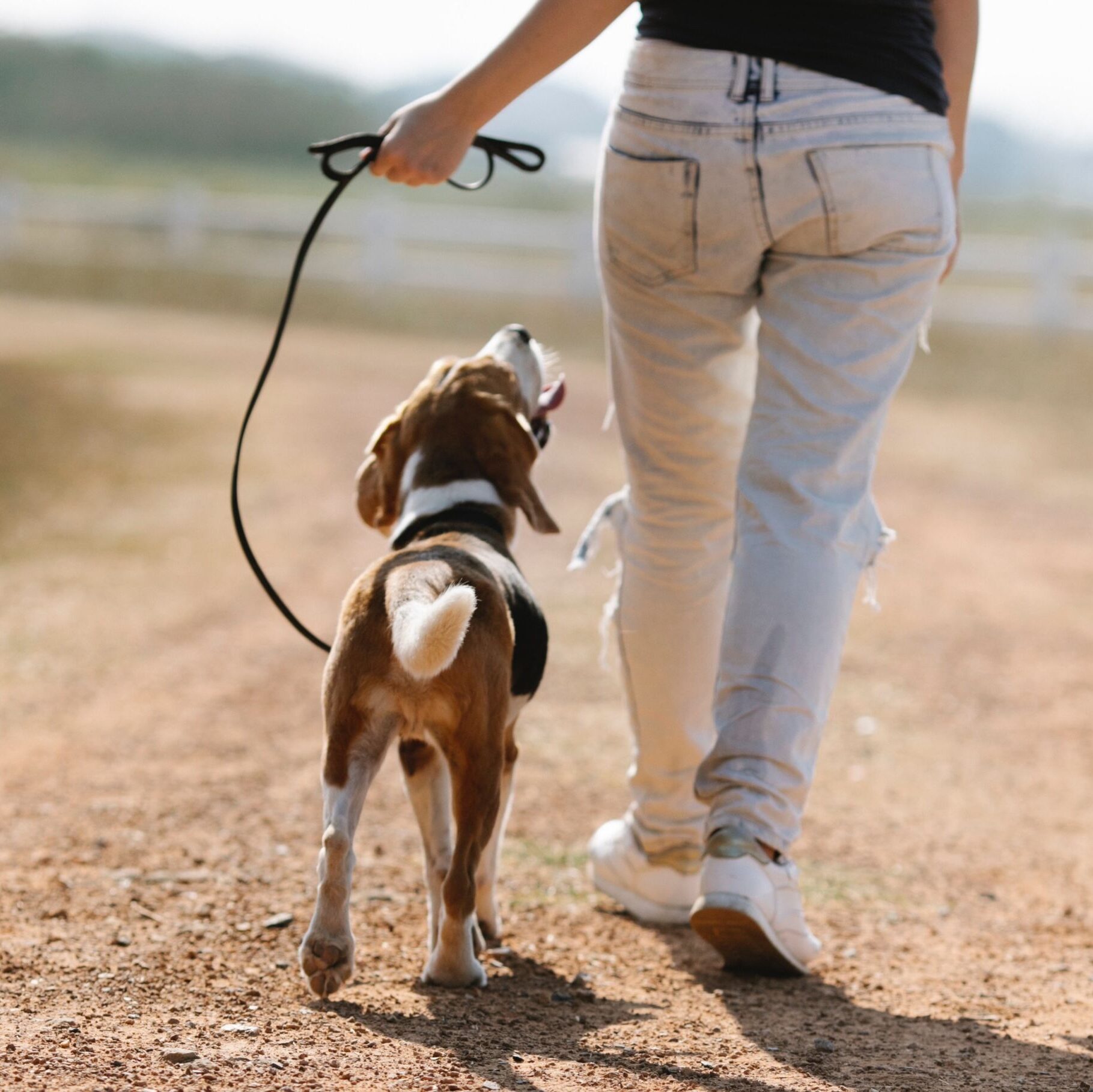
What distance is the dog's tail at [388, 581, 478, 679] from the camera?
2.42 meters

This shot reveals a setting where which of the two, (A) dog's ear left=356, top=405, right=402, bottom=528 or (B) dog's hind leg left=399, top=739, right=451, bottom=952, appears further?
(A) dog's ear left=356, top=405, right=402, bottom=528

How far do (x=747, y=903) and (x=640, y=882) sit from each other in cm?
73

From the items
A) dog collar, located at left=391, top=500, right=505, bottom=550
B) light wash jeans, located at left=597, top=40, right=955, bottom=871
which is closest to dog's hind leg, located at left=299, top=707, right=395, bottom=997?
dog collar, located at left=391, top=500, right=505, bottom=550

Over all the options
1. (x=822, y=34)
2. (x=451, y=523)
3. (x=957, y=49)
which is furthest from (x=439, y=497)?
(x=957, y=49)

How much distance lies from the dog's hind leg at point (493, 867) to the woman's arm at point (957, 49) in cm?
133

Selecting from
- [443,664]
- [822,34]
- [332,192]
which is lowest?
[443,664]

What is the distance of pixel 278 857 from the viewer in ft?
11.7

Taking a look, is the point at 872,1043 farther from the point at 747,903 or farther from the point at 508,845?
the point at 508,845

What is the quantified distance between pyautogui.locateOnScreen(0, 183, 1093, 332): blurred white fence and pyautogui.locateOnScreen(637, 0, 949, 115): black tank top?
16214mm

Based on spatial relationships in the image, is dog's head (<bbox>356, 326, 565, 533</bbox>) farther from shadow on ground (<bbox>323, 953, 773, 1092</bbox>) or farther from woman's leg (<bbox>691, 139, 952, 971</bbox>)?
shadow on ground (<bbox>323, 953, 773, 1092</bbox>)

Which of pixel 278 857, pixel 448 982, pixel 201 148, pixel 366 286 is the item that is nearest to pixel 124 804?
pixel 278 857

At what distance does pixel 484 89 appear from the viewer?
8.63 ft

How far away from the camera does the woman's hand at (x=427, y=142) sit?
8.70 feet

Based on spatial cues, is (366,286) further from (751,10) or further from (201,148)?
(201,148)
